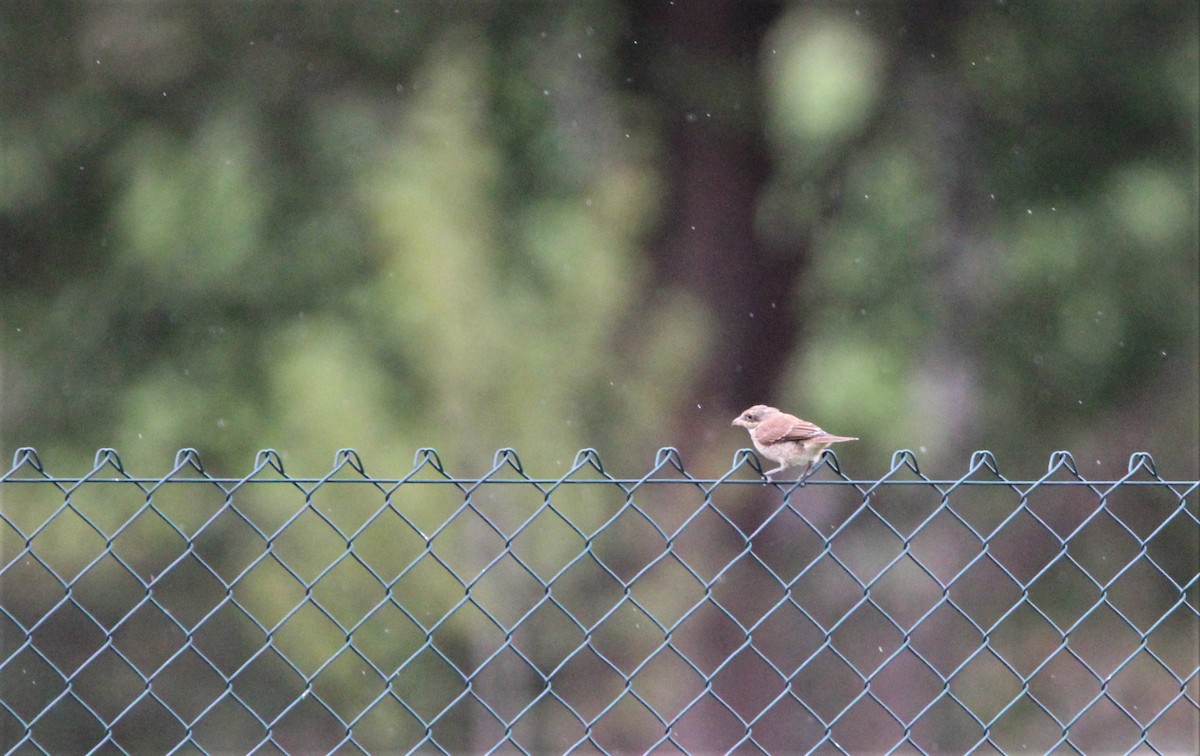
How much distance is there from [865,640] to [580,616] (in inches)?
153

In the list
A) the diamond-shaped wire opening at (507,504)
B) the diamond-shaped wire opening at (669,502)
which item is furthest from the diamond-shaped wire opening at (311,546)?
the diamond-shaped wire opening at (669,502)

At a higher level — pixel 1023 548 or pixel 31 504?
pixel 1023 548

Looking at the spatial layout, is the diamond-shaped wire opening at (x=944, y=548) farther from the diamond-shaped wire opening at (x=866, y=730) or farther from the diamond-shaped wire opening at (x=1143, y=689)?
the diamond-shaped wire opening at (x=1143, y=689)

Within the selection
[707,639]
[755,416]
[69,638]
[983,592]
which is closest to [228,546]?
[69,638]

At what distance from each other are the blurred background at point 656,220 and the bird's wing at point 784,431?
14.3ft

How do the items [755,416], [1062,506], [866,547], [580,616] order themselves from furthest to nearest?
[1062,506] → [866,547] → [580,616] → [755,416]

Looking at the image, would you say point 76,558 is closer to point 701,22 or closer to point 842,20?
point 701,22

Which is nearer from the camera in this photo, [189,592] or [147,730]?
[189,592]

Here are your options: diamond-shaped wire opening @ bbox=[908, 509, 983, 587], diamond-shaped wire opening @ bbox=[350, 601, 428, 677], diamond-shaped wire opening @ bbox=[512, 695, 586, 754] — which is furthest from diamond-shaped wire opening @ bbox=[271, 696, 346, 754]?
diamond-shaped wire opening @ bbox=[908, 509, 983, 587]

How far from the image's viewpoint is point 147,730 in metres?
10.7

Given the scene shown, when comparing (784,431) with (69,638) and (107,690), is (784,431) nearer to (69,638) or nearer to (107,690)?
(107,690)

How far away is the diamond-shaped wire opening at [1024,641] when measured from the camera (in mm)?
10906

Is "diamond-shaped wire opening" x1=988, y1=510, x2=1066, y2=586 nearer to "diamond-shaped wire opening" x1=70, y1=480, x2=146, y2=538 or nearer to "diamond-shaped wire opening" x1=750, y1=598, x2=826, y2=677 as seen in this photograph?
"diamond-shaped wire opening" x1=750, y1=598, x2=826, y2=677

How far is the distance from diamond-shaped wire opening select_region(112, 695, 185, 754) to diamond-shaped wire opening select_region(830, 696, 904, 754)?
16.4 ft
